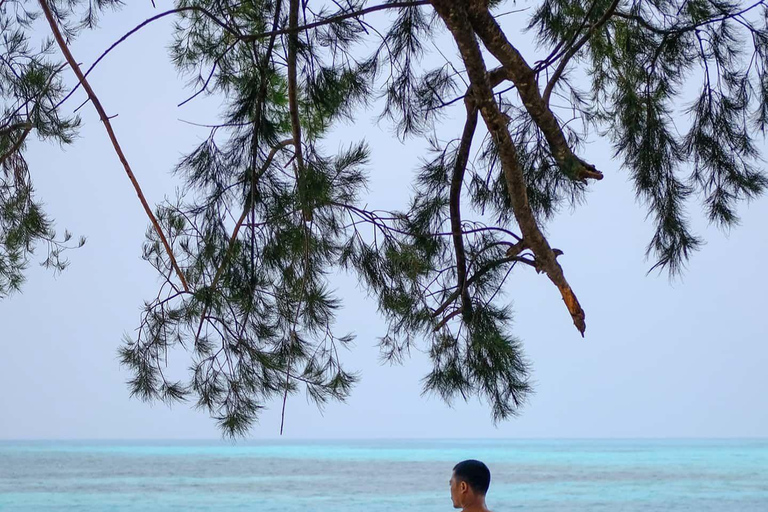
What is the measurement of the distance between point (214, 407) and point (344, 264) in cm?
59

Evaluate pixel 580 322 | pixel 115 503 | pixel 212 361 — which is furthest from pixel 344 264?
pixel 115 503

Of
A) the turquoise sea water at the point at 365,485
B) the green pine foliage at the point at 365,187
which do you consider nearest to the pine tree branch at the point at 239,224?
the green pine foliage at the point at 365,187

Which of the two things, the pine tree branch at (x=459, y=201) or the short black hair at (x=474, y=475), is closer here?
the short black hair at (x=474, y=475)

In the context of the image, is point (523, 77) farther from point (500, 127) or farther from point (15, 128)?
point (15, 128)

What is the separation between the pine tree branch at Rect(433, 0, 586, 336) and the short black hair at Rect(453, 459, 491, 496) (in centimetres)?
43

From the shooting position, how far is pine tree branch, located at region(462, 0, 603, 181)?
1946 millimetres

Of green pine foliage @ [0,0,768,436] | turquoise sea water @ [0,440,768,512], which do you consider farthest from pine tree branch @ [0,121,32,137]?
turquoise sea water @ [0,440,768,512]

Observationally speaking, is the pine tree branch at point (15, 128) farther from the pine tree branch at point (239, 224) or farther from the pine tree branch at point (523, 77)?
the pine tree branch at point (523, 77)

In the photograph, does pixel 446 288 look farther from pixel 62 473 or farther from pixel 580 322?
pixel 62 473

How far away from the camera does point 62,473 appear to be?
23328 millimetres

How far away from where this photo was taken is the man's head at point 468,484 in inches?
89.0

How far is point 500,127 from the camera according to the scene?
77.7 inches

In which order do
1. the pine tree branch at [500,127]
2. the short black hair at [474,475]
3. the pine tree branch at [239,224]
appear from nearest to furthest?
the pine tree branch at [500,127]
the short black hair at [474,475]
the pine tree branch at [239,224]

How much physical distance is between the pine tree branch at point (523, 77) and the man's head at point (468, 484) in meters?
0.72
